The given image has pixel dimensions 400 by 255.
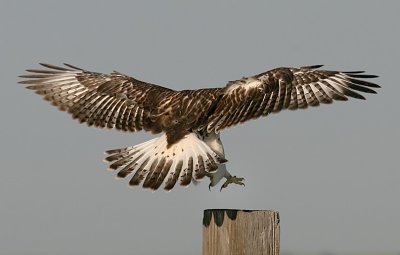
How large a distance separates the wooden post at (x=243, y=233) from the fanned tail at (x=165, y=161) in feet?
6.65

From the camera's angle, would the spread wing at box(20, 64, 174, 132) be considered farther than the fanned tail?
Yes

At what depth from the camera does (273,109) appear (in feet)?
29.2

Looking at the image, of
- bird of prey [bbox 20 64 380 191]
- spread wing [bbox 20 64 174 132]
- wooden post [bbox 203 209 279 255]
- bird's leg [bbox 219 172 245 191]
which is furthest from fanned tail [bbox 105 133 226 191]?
wooden post [bbox 203 209 279 255]

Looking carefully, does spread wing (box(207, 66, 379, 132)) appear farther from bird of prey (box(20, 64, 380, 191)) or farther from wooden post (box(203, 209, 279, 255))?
wooden post (box(203, 209, 279, 255))

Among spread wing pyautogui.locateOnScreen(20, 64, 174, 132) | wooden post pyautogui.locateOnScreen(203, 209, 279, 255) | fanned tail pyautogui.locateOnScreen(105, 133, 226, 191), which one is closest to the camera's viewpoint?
wooden post pyautogui.locateOnScreen(203, 209, 279, 255)

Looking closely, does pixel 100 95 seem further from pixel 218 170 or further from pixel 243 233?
pixel 243 233

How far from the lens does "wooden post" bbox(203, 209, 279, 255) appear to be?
5.20m

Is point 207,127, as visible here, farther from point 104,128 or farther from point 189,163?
point 104,128

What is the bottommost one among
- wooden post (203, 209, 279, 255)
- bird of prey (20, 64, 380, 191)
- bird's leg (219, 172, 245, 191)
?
wooden post (203, 209, 279, 255)

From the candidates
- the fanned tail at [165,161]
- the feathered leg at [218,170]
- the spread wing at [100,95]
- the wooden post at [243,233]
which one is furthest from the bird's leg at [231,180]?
the wooden post at [243,233]

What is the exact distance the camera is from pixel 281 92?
909 cm

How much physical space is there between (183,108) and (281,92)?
1.20 metres

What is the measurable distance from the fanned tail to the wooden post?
2027 millimetres

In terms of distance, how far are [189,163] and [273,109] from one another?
1.70m
